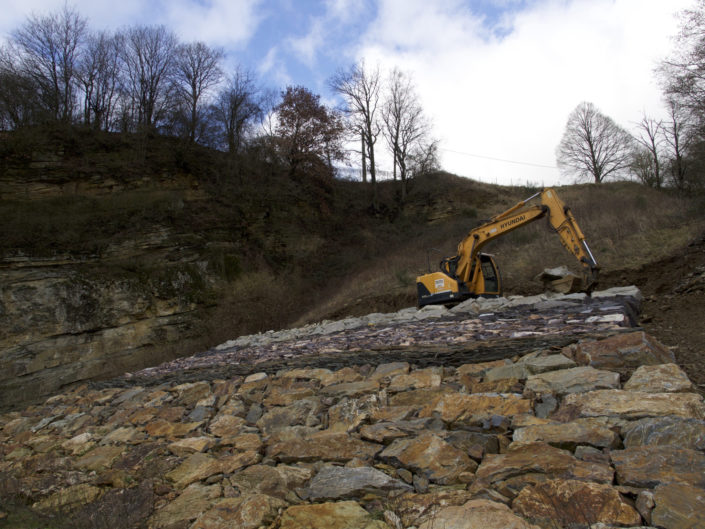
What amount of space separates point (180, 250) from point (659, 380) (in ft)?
63.6

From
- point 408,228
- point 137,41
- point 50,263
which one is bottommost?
point 50,263

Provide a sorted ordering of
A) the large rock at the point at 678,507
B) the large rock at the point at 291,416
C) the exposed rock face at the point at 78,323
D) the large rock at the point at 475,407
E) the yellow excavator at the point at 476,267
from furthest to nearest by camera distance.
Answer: the exposed rock face at the point at 78,323, the yellow excavator at the point at 476,267, the large rock at the point at 291,416, the large rock at the point at 475,407, the large rock at the point at 678,507

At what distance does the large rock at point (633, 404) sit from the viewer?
2768mm

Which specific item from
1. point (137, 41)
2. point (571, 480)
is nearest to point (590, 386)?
point (571, 480)

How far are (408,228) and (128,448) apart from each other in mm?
25571

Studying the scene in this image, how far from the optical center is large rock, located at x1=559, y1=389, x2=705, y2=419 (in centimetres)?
277

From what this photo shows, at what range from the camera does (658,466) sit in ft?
7.52

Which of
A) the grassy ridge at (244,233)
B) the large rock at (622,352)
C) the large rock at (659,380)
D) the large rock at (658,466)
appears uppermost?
the grassy ridge at (244,233)

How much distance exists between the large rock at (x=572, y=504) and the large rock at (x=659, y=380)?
50.5 inches

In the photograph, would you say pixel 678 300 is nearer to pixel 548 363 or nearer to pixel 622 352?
pixel 622 352

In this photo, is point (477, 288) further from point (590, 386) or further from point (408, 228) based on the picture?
point (408, 228)

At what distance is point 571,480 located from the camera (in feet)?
7.50

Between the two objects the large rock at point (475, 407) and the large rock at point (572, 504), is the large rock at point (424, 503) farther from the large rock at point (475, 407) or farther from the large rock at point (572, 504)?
the large rock at point (475, 407)

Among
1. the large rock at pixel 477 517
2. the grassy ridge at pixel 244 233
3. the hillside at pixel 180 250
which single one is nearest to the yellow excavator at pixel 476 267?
the grassy ridge at pixel 244 233
